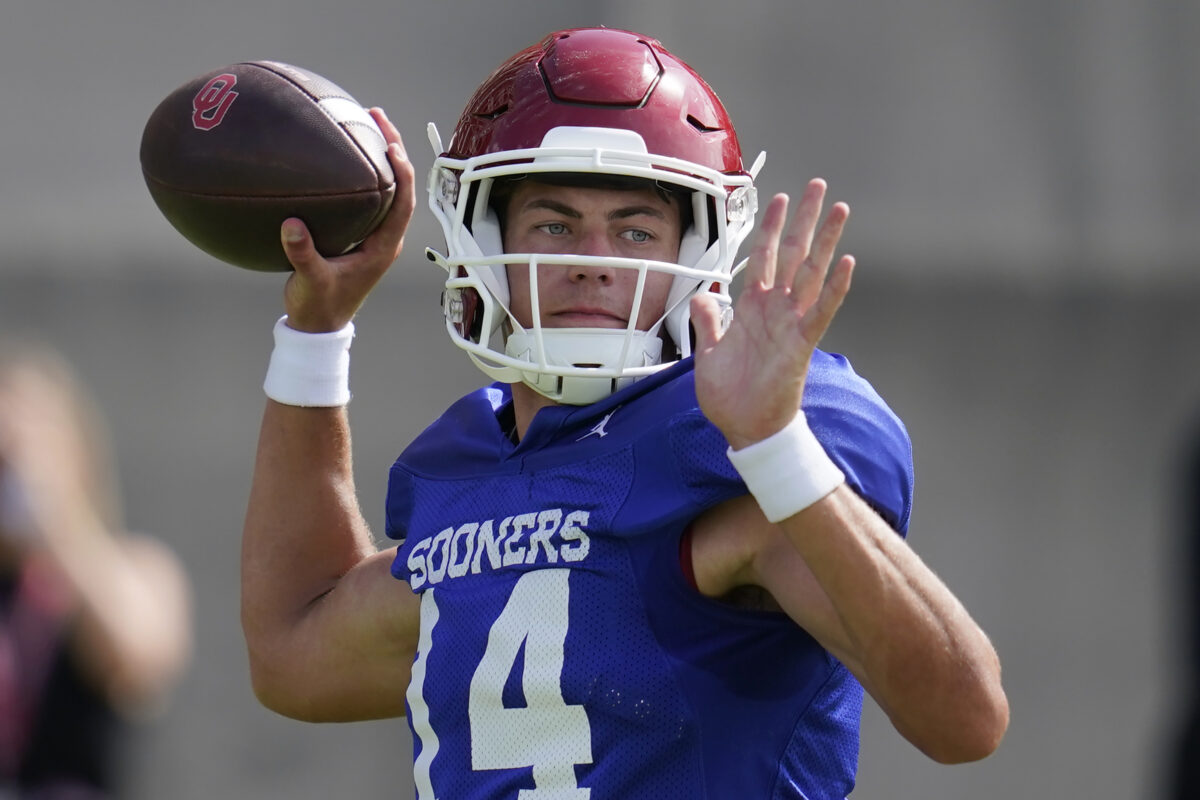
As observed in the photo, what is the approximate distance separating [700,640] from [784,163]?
3.62 meters

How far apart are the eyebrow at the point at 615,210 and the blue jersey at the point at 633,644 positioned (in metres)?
0.25

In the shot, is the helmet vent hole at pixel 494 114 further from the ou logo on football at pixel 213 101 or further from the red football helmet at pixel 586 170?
the ou logo on football at pixel 213 101

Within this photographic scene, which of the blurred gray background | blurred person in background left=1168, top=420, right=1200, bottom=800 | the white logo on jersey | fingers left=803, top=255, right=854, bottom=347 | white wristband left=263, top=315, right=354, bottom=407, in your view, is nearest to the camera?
fingers left=803, top=255, right=854, bottom=347

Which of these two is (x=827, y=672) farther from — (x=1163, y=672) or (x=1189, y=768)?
(x=1163, y=672)

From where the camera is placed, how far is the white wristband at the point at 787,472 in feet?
5.67

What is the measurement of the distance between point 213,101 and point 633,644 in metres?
1.03

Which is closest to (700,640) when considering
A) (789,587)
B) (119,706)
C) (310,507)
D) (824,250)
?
(789,587)

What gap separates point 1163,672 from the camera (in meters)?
5.46

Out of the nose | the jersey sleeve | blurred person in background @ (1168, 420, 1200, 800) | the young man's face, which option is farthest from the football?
blurred person in background @ (1168, 420, 1200, 800)

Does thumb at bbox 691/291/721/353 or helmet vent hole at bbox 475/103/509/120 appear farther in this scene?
helmet vent hole at bbox 475/103/509/120

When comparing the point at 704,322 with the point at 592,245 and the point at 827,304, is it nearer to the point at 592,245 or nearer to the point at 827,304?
the point at 827,304

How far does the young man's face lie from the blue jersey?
15 centimetres

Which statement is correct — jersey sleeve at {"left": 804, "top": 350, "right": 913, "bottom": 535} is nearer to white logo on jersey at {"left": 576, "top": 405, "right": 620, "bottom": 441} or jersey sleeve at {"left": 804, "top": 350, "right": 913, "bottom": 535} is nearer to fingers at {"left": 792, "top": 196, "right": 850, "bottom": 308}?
fingers at {"left": 792, "top": 196, "right": 850, "bottom": 308}

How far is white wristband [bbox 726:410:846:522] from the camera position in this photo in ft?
5.67
